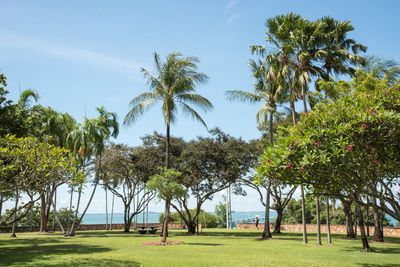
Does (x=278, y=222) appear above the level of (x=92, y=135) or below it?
below

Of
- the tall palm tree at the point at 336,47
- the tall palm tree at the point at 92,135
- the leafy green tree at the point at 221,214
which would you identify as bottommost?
the leafy green tree at the point at 221,214

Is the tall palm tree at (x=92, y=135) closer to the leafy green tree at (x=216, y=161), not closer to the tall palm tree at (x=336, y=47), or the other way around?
the leafy green tree at (x=216, y=161)

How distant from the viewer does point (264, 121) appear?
936 inches

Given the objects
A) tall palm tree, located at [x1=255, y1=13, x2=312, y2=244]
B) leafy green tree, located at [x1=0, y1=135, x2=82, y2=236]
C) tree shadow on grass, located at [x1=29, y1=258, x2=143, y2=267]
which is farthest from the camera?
tall palm tree, located at [x1=255, y1=13, x2=312, y2=244]

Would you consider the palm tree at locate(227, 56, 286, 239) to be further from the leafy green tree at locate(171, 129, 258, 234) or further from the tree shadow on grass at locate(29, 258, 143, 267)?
the tree shadow on grass at locate(29, 258, 143, 267)

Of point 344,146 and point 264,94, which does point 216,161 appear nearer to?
point 264,94

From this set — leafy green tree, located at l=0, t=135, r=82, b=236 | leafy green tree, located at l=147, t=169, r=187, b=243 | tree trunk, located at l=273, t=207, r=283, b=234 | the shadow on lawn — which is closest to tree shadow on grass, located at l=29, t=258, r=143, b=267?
the shadow on lawn

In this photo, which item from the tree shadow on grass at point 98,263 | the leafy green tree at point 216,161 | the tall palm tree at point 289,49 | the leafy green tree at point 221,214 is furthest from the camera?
the leafy green tree at point 221,214

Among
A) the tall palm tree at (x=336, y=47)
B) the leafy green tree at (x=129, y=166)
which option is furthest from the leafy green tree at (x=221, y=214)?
the tall palm tree at (x=336, y=47)

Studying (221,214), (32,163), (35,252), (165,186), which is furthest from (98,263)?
(221,214)

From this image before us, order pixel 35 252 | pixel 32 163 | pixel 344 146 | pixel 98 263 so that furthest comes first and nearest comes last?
pixel 35 252, pixel 32 163, pixel 98 263, pixel 344 146

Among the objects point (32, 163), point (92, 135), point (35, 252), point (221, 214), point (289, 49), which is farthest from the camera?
point (221, 214)

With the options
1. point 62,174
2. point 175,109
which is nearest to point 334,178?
point 62,174

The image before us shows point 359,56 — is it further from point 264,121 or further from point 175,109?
point 175,109
